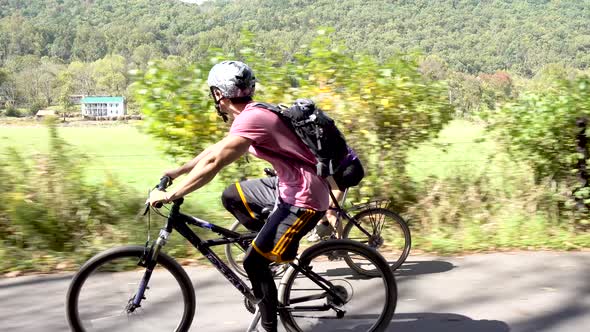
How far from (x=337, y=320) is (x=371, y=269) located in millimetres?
438

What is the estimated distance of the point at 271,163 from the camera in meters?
3.53

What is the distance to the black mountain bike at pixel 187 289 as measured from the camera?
365 cm

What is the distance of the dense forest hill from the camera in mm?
10805

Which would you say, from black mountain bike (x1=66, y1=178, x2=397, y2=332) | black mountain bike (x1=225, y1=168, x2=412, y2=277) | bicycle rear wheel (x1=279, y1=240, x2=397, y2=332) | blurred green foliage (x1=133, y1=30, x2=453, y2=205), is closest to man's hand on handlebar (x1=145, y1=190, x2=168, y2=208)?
black mountain bike (x1=66, y1=178, x2=397, y2=332)

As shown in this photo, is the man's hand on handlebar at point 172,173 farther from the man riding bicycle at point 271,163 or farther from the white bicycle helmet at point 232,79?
the white bicycle helmet at point 232,79

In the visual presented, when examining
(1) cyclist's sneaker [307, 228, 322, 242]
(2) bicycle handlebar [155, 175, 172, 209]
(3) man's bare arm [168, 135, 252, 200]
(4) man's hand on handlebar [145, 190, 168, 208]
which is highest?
(3) man's bare arm [168, 135, 252, 200]

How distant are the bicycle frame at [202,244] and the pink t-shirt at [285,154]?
0.44 meters

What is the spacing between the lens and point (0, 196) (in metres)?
6.40

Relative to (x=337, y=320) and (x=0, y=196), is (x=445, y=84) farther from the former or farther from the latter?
(x=0, y=196)

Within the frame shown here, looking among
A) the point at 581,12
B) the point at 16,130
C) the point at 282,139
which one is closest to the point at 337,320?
the point at 282,139

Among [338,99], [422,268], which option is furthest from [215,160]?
[338,99]

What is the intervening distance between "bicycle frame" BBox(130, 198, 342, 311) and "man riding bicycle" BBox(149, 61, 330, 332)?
0.15 meters

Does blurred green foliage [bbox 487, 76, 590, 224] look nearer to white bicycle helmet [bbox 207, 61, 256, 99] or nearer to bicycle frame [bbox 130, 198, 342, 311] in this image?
bicycle frame [bbox 130, 198, 342, 311]

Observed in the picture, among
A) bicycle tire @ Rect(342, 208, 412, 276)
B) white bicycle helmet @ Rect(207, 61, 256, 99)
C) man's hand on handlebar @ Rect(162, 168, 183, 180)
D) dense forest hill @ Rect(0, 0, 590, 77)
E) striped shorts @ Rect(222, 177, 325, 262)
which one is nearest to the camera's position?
white bicycle helmet @ Rect(207, 61, 256, 99)
